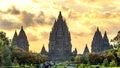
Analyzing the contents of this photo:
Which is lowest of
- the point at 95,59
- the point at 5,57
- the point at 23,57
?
the point at 5,57

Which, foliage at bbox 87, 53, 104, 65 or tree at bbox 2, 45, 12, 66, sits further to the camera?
foliage at bbox 87, 53, 104, 65

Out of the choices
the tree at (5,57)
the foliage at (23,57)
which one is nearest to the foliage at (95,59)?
the foliage at (23,57)

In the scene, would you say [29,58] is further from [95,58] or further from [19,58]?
[95,58]

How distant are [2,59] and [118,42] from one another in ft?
96.9

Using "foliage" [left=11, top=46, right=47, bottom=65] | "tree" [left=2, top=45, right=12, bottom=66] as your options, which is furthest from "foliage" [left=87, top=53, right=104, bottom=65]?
"tree" [left=2, top=45, right=12, bottom=66]

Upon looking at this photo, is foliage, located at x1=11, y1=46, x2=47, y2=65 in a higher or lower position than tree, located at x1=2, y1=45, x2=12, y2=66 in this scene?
higher

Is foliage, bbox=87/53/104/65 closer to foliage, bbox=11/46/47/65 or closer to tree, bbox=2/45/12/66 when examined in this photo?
foliage, bbox=11/46/47/65

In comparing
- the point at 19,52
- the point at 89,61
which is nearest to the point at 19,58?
the point at 19,52

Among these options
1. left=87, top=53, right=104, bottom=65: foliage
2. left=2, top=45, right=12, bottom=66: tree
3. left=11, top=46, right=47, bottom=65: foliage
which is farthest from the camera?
left=87, top=53, right=104, bottom=65: foliage

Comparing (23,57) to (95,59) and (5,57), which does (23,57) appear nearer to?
(95,59)

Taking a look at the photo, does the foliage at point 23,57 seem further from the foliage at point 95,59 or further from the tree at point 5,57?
the tree at point 5,57

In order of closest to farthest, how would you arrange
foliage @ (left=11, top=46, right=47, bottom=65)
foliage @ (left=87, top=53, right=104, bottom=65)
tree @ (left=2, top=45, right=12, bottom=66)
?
tree @ (left=2, top=45, right=12, bottom=66), foliage @ (left=11, top=46, right=47, bottom=65), foliage @ (left=87, top=53, right=104, bottom=65)

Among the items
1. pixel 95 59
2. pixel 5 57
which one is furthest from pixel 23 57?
pixel 5 57

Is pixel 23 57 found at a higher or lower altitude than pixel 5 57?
higher
